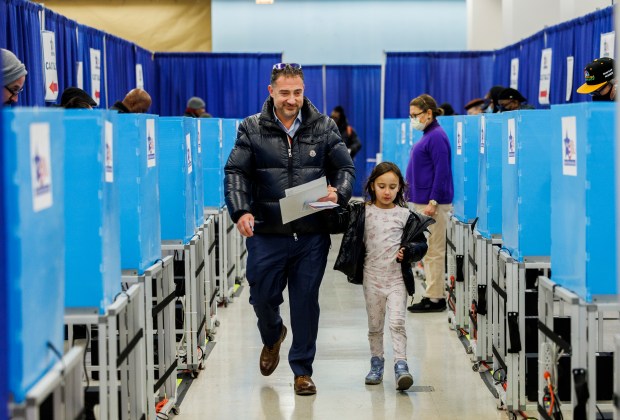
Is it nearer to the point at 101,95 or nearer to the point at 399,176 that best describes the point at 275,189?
the point at 399,176

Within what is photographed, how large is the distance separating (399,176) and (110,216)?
6.48 feet

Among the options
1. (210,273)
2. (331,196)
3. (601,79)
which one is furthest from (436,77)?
(331,196)

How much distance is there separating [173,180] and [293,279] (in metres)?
0.78

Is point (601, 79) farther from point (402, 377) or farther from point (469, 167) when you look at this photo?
point (402, 377)

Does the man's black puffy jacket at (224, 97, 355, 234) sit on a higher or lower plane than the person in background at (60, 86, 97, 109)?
lower

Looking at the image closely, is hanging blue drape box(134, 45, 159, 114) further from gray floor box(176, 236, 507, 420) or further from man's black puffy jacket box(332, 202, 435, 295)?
man's black puffy jacket box(332, 202, 435, 295)

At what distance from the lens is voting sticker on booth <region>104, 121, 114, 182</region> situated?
2.97 m

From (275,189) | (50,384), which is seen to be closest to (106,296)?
(50,384)

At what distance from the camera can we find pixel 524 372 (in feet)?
13.2

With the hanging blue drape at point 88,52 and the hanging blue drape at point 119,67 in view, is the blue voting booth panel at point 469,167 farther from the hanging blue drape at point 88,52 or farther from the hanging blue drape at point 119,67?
the hanging blue drape at point 119,67

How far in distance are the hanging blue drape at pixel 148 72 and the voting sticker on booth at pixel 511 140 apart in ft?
36.8

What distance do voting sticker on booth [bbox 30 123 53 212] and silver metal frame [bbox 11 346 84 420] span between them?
426 mm

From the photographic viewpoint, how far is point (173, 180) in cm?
457

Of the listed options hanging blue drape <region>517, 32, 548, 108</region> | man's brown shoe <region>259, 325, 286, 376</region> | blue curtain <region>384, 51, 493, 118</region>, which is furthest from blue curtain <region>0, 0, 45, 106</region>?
blue curtain <region>384, 51, 493, 118</region>
